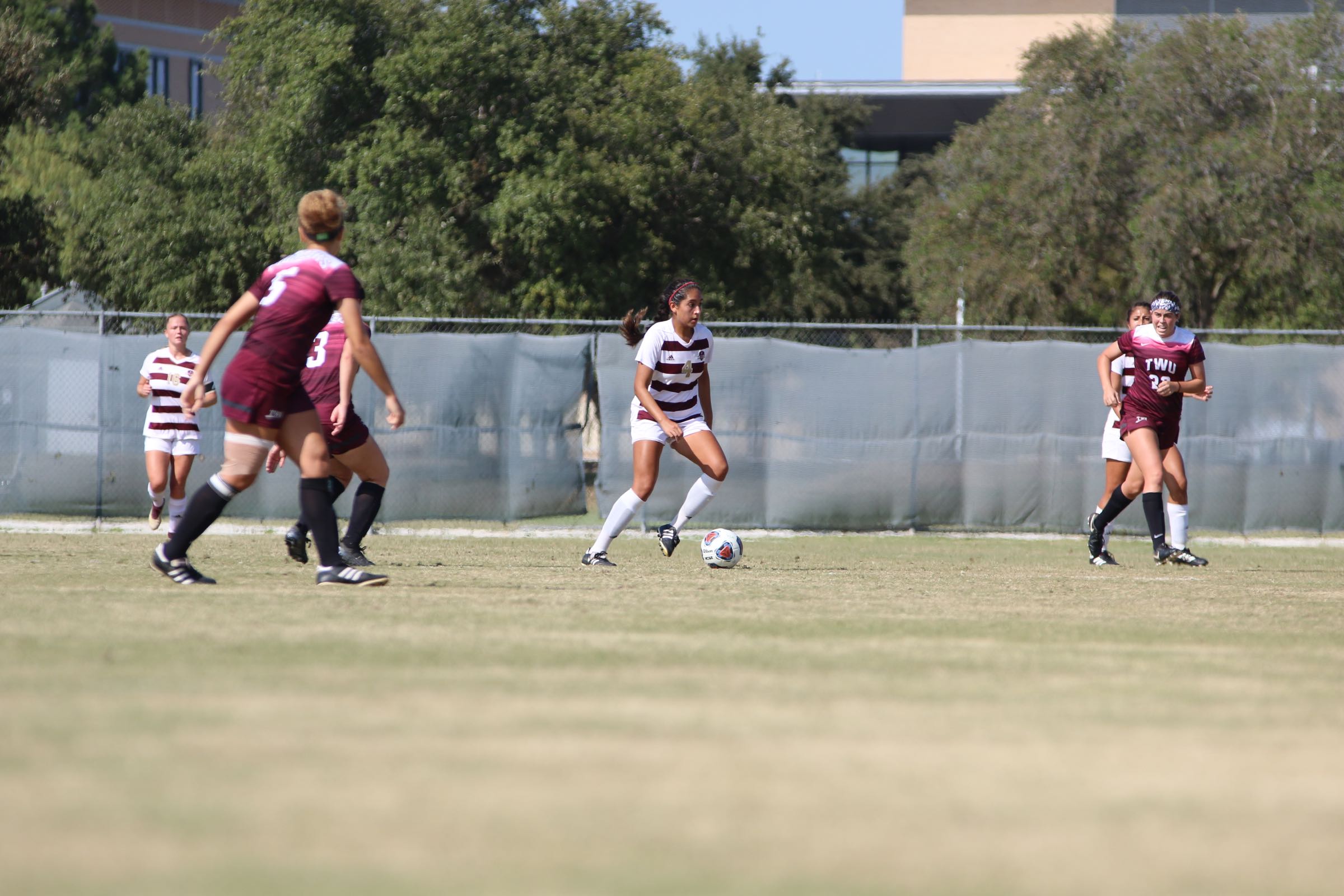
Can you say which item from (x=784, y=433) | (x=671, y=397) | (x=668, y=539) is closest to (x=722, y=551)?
(x=668, y=539)

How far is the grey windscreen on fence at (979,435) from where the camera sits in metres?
15.8

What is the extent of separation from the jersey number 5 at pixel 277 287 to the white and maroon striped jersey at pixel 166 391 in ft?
17.3

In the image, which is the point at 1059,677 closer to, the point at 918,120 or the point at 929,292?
the point at 929,292

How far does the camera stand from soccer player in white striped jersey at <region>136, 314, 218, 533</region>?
1255cm

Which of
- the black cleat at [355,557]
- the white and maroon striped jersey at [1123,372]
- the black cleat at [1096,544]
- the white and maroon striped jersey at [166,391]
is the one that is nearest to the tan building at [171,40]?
the white and maroon striped jersey at [166,391]

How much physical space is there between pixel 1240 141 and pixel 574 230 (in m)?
12.0

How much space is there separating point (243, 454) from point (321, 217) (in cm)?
122

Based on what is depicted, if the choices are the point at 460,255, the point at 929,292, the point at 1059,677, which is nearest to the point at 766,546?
the point at 1059,677

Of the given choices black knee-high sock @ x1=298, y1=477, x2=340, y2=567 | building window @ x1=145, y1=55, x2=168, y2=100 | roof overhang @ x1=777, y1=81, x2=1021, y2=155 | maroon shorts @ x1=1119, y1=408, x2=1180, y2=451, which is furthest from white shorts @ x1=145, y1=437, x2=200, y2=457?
building window @ x1=145, y1=55, x2=168, y2=100

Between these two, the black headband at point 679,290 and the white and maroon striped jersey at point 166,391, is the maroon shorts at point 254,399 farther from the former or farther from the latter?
the white and maroon striped jersey at point 166,391

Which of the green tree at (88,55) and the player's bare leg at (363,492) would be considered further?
the green tree at (88,55)

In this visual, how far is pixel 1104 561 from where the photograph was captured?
1191cm

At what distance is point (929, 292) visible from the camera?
34.5 metres

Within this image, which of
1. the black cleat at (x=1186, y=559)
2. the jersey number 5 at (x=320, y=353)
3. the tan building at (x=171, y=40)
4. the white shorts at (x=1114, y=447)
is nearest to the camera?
the jersey number 5 at (x=320, y=353)
